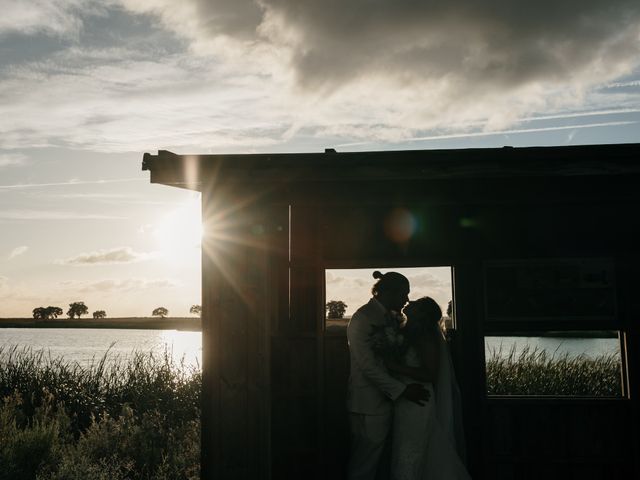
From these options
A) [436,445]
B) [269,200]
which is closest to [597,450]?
[436,445]

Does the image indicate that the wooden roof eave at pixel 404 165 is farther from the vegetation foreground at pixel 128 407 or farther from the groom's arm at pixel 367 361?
the vegetation foreground at pixel 128 407

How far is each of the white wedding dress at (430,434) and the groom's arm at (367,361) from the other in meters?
0.14

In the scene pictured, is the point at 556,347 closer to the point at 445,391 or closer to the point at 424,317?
the point at 445,391

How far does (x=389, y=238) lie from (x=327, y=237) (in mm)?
591

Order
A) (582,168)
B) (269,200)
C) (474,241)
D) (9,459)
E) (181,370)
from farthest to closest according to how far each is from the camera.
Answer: (181,370), (9,459), (474,241), (269,200), (582,168)

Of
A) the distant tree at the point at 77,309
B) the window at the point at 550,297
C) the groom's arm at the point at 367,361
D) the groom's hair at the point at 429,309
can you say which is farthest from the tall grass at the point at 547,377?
the distant tree at the point at 77,309

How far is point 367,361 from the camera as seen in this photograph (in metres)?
5.18

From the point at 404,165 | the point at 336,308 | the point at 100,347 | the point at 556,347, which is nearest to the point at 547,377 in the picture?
the point at 336,308

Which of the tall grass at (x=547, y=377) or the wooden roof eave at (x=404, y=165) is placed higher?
the wooden roof eave at (x=404, y=165)

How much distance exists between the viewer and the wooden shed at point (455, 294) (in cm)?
545

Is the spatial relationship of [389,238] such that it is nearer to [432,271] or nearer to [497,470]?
[432,271]

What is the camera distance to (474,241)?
6172mm

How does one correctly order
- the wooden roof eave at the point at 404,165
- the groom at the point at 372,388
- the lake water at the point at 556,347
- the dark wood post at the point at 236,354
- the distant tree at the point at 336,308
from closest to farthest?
the wooden roof eave at the point at 404,165 < the groom at the point at 372,388 < the dark wood post at the point at 236,354 < the distant tree at the point at 336,308 < the lake water at the point at 556,347

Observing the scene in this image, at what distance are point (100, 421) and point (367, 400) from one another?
6.22 m
